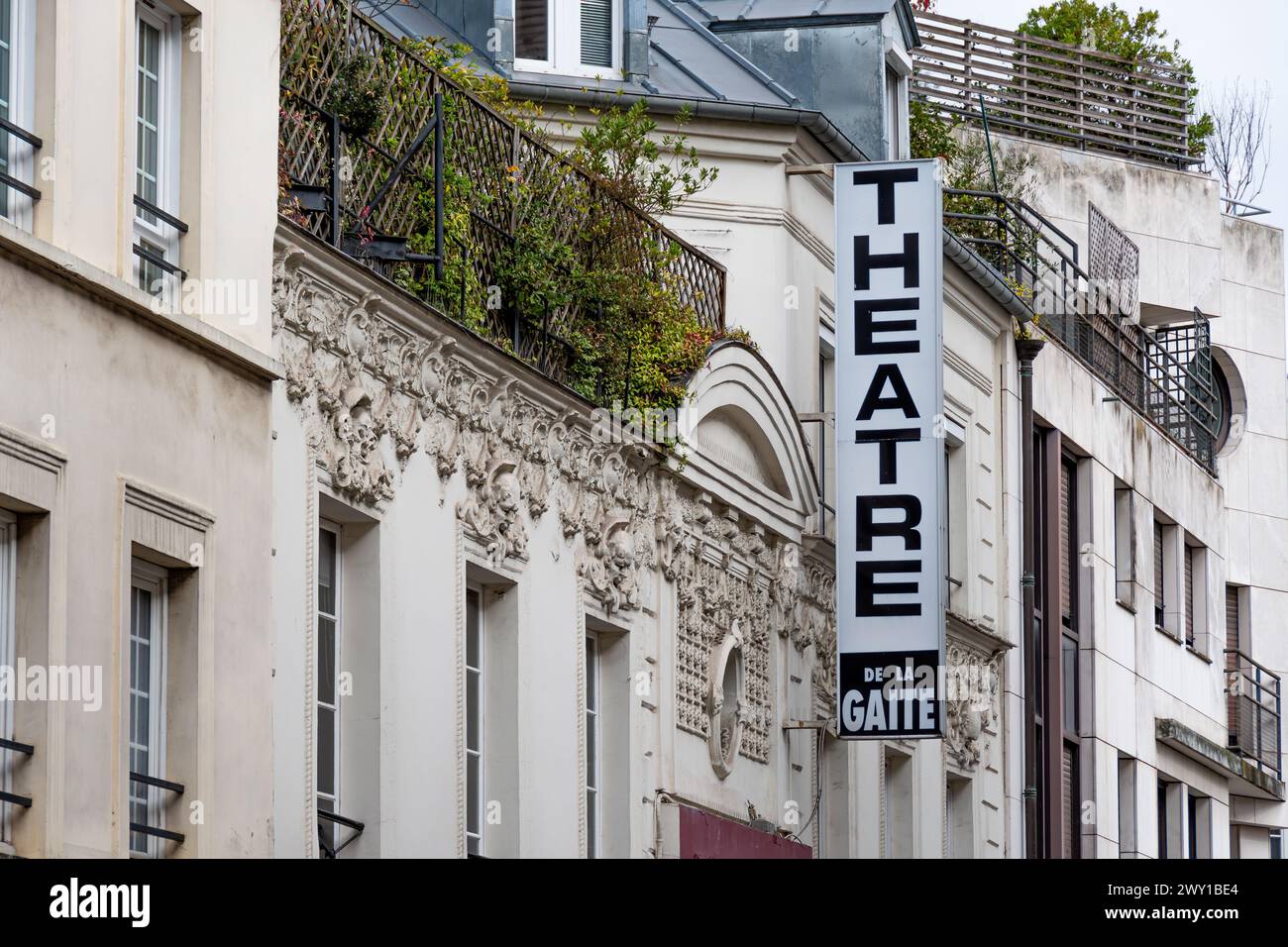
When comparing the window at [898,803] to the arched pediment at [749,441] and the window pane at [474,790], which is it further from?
the window pane at [474,790]

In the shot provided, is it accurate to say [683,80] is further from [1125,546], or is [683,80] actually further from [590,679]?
[1125,546]

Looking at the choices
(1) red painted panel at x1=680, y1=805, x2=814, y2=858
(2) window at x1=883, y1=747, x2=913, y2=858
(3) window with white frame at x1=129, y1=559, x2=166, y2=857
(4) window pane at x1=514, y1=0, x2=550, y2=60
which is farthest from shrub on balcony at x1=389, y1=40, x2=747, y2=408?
(2) window at x1=883, y1=747, x2=913, y2=858

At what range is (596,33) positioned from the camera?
25375mm

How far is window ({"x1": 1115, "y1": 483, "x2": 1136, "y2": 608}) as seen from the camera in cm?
3506

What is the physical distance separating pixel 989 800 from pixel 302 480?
47.4 feet

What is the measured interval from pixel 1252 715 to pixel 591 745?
71.3 feet

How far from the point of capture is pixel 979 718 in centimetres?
2970

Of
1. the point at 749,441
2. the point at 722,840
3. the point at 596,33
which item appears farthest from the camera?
the point at 596,33

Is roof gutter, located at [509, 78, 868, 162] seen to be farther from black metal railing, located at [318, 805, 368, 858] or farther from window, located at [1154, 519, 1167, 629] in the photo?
window, located at [1154, 519, 1167, 629]

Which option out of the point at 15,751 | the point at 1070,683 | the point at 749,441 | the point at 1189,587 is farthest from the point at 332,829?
the point at 1189,587

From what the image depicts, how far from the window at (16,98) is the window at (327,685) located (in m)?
3.84

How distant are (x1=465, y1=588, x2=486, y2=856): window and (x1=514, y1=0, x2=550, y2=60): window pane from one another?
672 cm

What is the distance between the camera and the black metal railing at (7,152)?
14.4 meters
